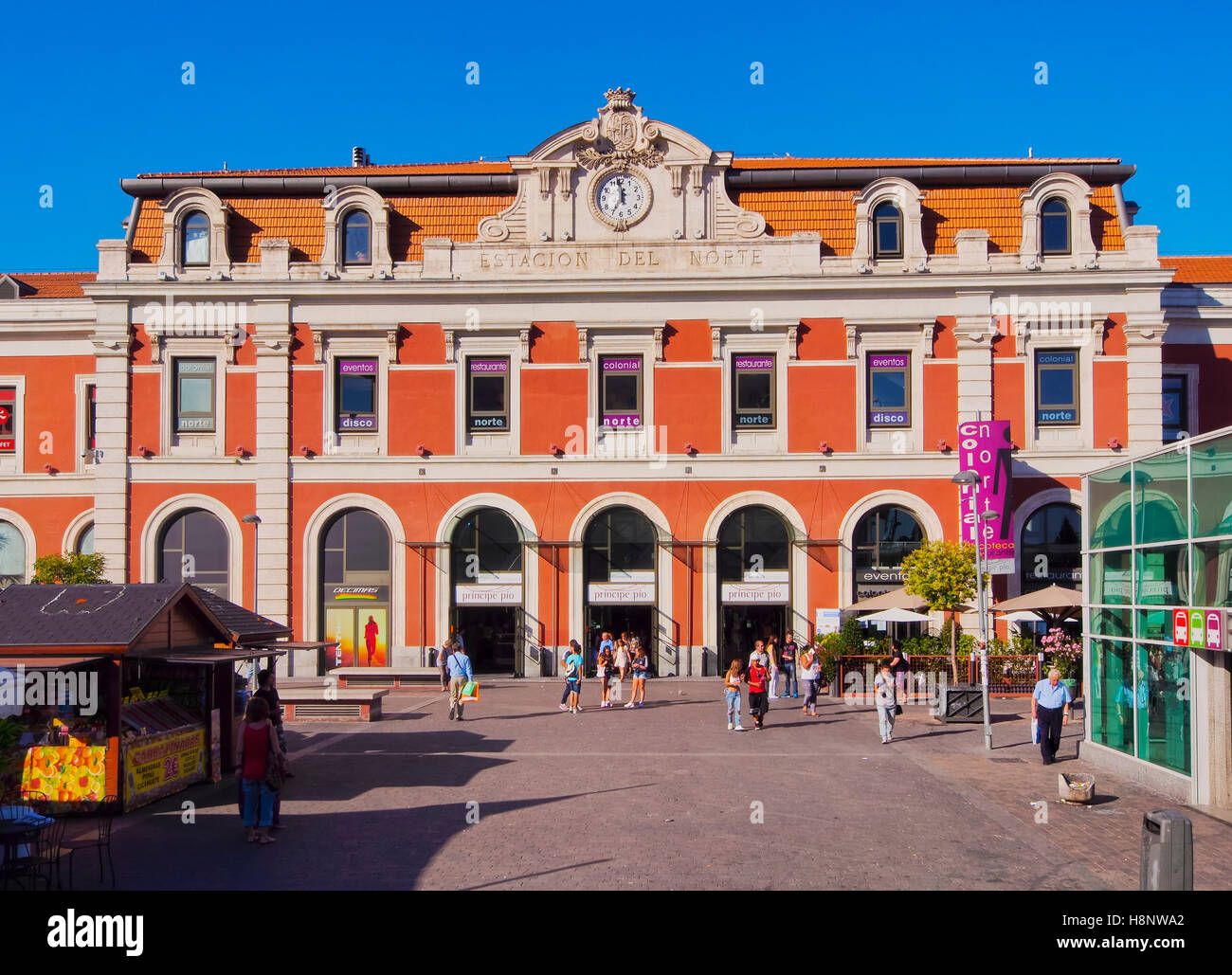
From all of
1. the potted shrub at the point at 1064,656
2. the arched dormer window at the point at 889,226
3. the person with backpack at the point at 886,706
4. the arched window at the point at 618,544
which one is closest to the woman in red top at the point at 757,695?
the person with backpack at the point at 886,706

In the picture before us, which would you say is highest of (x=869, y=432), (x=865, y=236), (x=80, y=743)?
(x=865, y=236)

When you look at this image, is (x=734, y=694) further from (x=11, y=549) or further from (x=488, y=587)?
(x=11, y=549)

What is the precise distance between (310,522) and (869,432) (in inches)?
691

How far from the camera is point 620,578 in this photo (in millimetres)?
33750

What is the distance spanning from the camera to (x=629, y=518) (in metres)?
33.9

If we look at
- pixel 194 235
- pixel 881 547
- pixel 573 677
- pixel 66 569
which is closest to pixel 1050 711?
pixel 573 677

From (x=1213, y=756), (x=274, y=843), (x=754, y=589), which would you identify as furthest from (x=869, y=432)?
(x=274, y=843)

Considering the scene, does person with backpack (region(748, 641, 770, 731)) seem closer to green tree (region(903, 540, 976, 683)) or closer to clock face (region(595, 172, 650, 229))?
green tree (region(903, 540, 976, 683))

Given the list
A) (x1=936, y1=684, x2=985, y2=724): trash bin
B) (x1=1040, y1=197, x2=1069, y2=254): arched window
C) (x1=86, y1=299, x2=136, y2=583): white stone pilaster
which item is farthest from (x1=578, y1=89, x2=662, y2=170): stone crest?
(x1=936, y1=684, x2=985, y2=724): trash bin

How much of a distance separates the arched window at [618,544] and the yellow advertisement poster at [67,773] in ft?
66.5

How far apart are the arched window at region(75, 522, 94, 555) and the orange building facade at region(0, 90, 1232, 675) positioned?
930 mm

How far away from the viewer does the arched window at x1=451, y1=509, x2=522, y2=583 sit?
3388 cm
